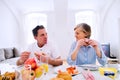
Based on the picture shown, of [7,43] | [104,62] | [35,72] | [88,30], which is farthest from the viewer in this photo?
[7,43]

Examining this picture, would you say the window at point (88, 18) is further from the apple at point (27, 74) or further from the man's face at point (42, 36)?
the apple at point (27, 74)

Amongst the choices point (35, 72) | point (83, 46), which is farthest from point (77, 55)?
point (35, 72)

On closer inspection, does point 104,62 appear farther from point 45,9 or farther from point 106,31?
point 45,9

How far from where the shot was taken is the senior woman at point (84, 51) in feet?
5.28

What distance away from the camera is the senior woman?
1.61 meters

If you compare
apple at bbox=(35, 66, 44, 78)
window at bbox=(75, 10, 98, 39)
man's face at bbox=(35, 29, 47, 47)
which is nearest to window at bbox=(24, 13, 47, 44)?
window at bbox=(75, 10, 98, 39)

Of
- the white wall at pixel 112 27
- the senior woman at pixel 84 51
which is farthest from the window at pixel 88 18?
the senior woman at pixel 84 51

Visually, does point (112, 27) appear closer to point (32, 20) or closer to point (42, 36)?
point (32, 20)

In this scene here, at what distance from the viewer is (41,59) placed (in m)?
1.31

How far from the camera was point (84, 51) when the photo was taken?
1729 millimetres

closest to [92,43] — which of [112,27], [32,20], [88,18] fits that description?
[112,27]

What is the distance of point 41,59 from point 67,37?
543cm

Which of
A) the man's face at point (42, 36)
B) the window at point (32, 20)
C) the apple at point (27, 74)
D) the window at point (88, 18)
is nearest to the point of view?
the apple at point (27, 74)

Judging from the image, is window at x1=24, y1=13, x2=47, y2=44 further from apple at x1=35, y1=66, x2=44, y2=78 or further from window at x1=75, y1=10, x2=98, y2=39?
apple at x1=35, y1=66, x2=44, y2=78
